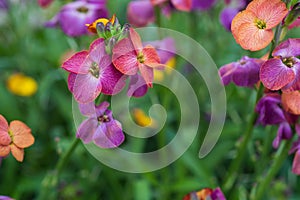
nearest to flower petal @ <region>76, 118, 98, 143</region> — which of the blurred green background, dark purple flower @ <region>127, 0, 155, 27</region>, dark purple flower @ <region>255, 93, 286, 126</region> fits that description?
dark purple flower @ <region>255, 93, 286, 126</region>

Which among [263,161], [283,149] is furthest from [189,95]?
[283,149]

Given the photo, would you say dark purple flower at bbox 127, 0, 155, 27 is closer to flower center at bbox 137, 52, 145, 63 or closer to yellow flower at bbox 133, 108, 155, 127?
yellow flower at bbox 133, 108, 155, 127

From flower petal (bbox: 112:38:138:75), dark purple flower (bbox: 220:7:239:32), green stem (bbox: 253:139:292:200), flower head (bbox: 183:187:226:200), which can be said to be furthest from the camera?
dark purple flower (bbox: 220:7:239:32)

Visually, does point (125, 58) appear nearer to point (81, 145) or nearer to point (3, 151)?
point (3, 151)

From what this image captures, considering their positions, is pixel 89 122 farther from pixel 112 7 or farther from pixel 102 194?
pixel 112 7

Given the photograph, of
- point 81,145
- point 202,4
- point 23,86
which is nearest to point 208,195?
point 81,145

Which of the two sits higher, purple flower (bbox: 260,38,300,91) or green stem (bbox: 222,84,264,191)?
purple flower (bbox: 260,38,300,91)

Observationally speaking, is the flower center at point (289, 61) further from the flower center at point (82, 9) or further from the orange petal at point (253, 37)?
the flower center at point (82, 9)
